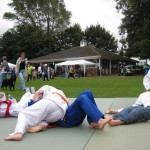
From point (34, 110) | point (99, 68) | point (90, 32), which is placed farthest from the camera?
point (90, 32)

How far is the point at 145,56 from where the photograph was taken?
140 ft

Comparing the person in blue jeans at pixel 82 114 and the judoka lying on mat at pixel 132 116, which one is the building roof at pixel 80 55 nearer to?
the judoka lying on mat at pixel 132 116

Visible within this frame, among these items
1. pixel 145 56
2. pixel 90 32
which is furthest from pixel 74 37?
pixel 145 56

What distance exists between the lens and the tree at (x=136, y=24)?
41.4 m

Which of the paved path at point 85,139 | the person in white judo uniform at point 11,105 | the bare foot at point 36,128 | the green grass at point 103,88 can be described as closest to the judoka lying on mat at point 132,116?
the paved path at point 85,139

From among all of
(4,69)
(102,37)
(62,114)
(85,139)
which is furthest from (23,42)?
(85,139)

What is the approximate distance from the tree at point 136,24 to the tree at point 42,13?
933 inches

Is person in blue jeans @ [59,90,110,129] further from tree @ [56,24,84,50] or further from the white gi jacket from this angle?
tree @ [56,24,84,50]

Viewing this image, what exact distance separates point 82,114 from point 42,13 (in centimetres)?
6448

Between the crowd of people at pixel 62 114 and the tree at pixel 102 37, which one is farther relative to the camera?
the tree at pixel 102 37

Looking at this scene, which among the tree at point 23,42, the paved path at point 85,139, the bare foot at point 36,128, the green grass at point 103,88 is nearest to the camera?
the paved path at point 85,139

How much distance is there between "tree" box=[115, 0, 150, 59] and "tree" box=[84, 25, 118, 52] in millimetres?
24875

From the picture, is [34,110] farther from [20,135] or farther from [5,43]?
[5,43]

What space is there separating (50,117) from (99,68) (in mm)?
42790
